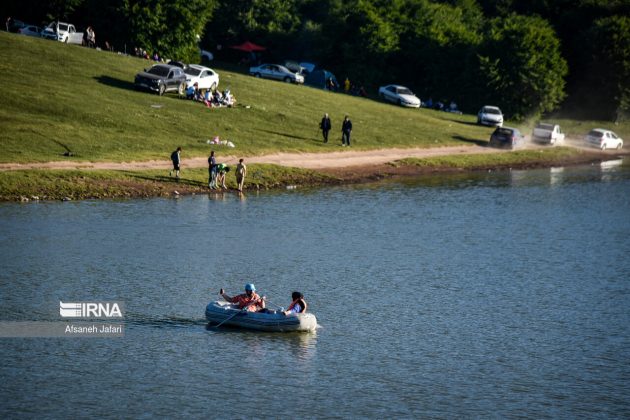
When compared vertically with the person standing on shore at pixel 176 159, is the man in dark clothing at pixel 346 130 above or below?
above

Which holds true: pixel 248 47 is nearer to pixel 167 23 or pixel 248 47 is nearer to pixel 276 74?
pixel 276 74

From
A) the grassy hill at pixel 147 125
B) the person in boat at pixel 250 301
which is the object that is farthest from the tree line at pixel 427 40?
the person in boat at pixel 250 301

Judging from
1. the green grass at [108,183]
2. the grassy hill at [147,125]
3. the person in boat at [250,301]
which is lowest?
the person in boat at [250,301]

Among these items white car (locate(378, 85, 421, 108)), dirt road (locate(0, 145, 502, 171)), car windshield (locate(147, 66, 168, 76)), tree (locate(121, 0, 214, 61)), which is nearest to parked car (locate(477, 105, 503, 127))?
white car (locate(378, 85, 421, 108))

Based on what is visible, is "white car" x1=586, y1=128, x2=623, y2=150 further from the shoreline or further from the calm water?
the calm water

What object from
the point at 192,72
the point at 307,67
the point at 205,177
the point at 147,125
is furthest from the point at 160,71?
the point at 307,67

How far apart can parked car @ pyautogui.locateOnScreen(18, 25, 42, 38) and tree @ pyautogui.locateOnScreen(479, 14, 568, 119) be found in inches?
1673

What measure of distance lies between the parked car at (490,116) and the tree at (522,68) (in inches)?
203

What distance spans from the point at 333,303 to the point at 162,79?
43306 mm

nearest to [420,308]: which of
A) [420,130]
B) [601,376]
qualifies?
[601,376]

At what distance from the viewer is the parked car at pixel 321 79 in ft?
337

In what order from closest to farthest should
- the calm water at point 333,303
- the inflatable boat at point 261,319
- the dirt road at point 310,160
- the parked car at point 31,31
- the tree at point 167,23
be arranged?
the calm water at point 333,303
the inflatable boat at point 261,319
the dirt road at point 310,160
the tree at point 167,23
the parked car at point 31,31

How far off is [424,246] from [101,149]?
23.3m

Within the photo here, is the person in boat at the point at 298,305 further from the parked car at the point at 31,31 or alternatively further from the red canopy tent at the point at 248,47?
the red canopy tent at the point at 248,47
